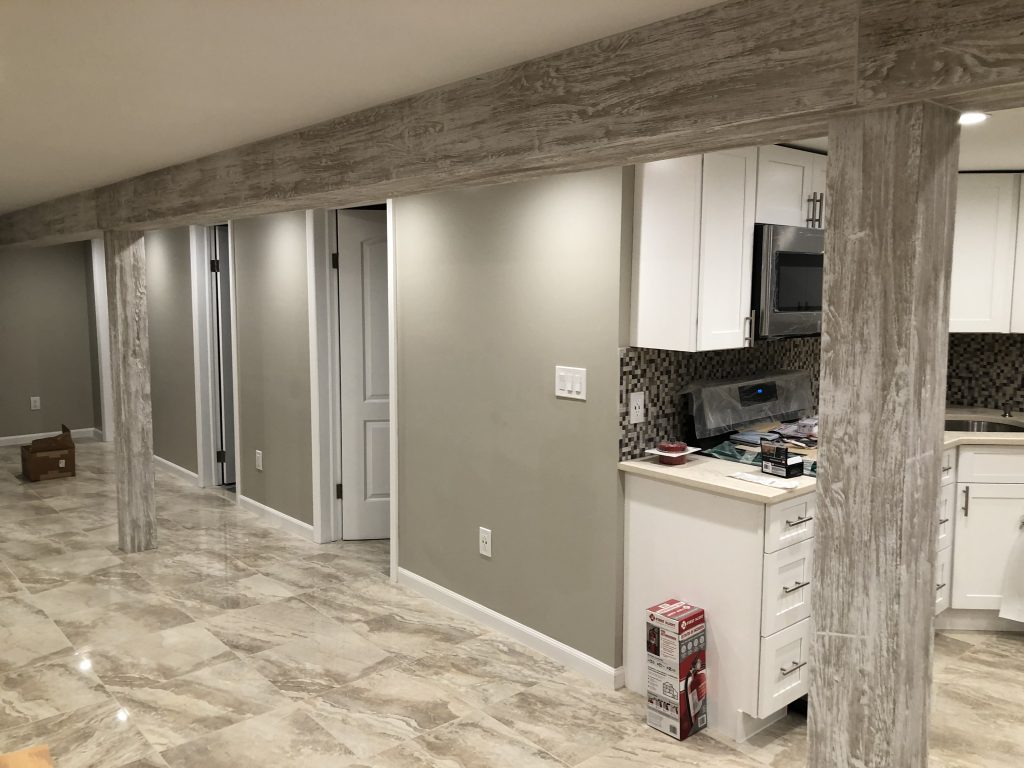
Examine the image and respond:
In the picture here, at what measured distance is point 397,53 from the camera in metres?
1.95

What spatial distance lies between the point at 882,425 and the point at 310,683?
261 cm

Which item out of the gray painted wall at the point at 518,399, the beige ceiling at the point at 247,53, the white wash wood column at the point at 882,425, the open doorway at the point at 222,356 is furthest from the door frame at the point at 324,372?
the white wash wood column at the point at 882,425

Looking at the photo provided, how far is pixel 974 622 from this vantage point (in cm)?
391

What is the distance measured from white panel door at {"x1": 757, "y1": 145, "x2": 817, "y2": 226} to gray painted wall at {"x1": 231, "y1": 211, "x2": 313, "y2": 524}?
2.83m

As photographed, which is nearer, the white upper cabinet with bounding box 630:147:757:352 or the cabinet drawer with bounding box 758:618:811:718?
the cabinet drawer with bounding box 758:618:811:718

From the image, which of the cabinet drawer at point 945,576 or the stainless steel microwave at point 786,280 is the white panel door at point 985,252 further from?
the cabinet drawer at point 945,576

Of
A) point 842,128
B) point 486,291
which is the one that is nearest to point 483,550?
point 486,291

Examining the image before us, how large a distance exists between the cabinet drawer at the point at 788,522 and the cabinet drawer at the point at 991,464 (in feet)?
4.07

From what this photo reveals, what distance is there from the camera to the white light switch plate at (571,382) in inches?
129

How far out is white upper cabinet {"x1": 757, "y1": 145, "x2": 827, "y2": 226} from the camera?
3273 millimetres

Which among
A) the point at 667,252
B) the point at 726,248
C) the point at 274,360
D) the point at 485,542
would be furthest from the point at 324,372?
the point at 726,248

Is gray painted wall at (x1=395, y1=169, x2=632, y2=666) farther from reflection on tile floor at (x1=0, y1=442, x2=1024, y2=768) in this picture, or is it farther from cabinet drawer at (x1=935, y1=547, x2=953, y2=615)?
cabinet drawer at (x1=935, y1=547, x2=953, y2=615)

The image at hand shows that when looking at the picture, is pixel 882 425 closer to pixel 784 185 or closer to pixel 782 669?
pixel 782 669

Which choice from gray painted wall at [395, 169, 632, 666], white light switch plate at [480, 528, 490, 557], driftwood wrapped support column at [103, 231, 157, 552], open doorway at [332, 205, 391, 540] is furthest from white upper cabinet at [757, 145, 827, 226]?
driftwood wrapped support column at [103, 231, 157, 552]
